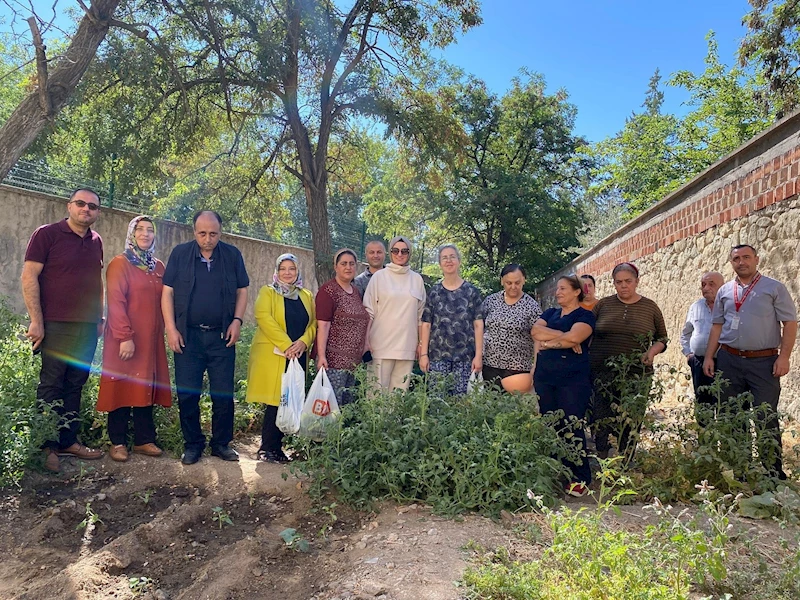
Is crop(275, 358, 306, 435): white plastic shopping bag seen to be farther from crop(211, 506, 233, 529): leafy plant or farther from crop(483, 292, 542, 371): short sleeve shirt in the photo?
crop(483, 292, 542, 371): short sleeve shirt

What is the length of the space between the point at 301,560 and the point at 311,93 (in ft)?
29.9

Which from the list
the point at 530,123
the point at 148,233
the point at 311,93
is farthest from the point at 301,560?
the point at 530,123

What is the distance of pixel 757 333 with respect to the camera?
4.05m

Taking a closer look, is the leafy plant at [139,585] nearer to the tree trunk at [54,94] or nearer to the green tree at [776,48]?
the tree trunk at [54,94]

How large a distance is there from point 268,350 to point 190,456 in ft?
2.94

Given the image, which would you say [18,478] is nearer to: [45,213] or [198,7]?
[45,213]

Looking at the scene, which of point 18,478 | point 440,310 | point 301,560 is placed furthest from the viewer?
point 440,310

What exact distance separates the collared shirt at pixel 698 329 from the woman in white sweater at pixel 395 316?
90.0 inches

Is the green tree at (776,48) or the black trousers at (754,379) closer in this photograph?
the black trousers at (754,379)

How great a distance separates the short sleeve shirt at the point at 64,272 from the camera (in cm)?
395

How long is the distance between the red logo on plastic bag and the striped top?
77.6 inches

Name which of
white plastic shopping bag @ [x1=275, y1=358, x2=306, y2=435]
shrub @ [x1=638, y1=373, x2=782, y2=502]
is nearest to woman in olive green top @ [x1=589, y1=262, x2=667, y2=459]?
shrub @ [x1=638, y1=373, x2=782, y2=502]

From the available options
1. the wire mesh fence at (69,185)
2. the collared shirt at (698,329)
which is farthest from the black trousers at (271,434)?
the wire mesh fence at (69,185)

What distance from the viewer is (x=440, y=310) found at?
4.55 metres
